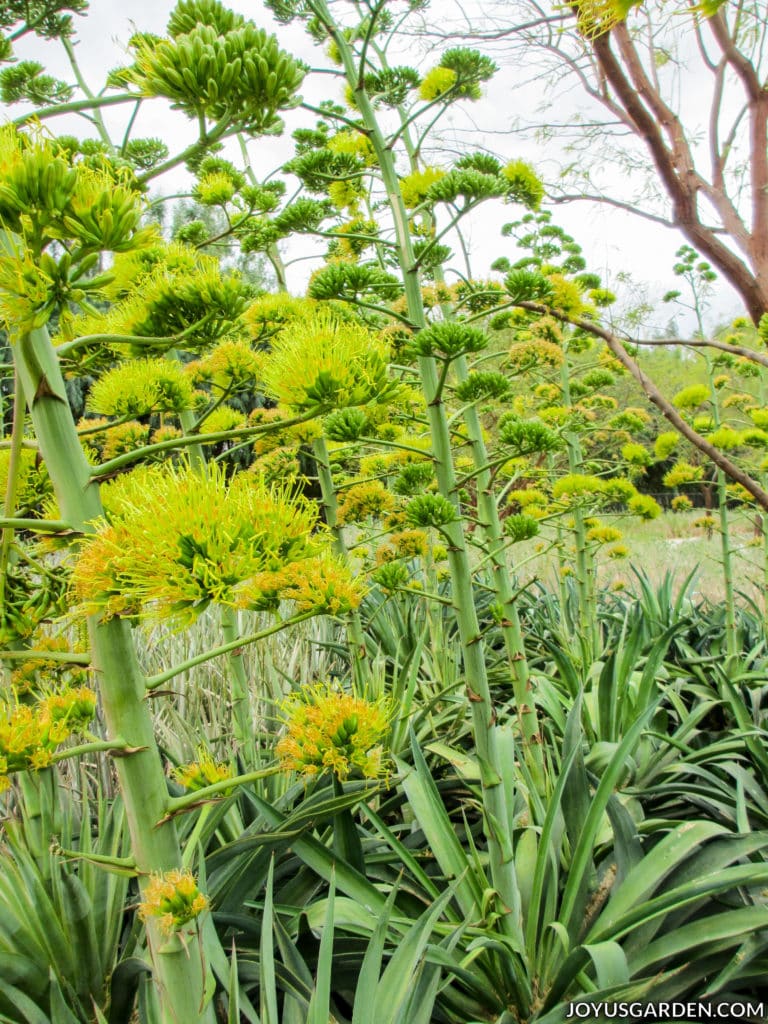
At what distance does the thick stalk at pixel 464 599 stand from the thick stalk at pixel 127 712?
93 centimetres

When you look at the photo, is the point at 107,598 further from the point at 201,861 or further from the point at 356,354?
the point at 201,861

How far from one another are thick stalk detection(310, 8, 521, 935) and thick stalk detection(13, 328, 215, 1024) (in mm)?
930

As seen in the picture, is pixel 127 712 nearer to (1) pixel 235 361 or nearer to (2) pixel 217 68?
(2) pixel 217 68

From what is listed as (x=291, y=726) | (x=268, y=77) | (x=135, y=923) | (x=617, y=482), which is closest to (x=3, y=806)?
(x=135, y=923)

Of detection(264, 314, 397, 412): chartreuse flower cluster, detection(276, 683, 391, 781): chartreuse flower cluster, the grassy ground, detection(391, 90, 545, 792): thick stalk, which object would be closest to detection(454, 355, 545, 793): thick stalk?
detection(391, 90, 545, 792): thick stalk

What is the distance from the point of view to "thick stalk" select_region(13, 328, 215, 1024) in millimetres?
1109

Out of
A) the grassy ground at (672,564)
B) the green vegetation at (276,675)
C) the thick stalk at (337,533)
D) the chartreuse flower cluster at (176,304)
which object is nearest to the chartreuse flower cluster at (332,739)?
the green vegetation at (276,675)

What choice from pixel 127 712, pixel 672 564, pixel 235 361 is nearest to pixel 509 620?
pixel 235 361

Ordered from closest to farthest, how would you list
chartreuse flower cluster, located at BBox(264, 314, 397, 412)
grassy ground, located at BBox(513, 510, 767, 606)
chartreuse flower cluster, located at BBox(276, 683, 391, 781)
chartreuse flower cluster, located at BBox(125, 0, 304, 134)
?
chartreuse flower cluster, located at BBox(125, 0, 304, 134)
chartreuse flower cluster, located at BBox(276, 683, 391, 781)
chartreuse flower cluster, located at BBox(264, 314, 397, 412)
grassy ground, located at BBox(513, 510, 767, 606)

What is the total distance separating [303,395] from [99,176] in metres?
0.52

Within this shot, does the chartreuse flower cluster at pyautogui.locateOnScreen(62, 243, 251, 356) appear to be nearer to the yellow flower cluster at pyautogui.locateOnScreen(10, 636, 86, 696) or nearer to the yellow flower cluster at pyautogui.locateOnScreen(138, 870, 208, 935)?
the yellow flower cluster at pyautogui.locateOnScreen(10, 636, 86, 696)

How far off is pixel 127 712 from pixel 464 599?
103 cm

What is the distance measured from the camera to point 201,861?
1569 mm

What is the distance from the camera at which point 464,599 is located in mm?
1893
